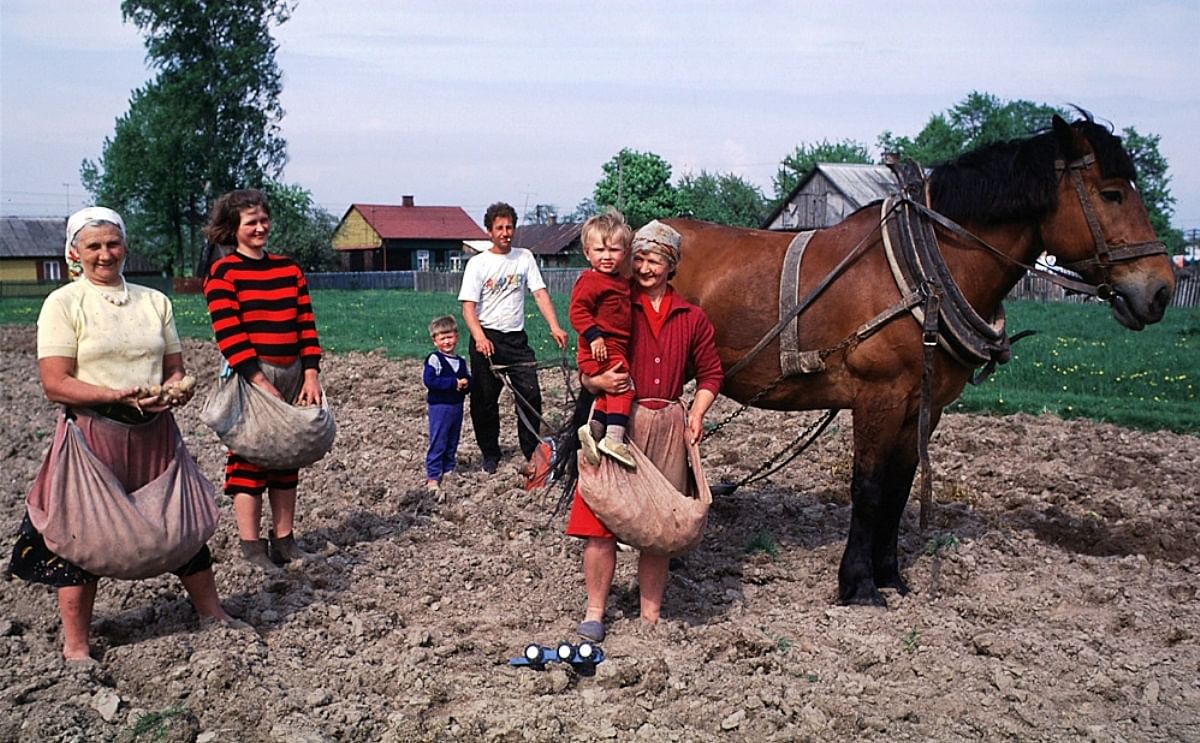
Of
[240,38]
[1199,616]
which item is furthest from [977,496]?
[240,38]

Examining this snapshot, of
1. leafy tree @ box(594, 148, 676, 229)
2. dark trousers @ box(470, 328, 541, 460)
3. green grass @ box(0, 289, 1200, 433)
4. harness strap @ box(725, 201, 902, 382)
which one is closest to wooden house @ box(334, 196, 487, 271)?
leafy tree @ box(594, 148, 676, 229)

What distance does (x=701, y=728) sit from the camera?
374cm

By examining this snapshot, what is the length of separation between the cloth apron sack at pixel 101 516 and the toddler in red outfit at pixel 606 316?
156cm

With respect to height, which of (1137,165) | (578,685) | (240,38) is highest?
(240,38)

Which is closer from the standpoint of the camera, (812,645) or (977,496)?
(812,645)

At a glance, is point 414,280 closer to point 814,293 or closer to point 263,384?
point 263,384

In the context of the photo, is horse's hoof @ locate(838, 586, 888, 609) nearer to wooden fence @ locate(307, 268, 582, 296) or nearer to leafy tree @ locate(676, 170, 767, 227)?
wooden fence @ locate(307, 268, 582, 296)

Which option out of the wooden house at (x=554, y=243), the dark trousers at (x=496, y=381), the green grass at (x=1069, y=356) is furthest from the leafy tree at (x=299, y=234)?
the dark trousers at (x=496, y=381)

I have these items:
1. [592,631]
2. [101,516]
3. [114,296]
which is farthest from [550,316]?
[101,516]

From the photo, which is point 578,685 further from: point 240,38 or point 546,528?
point 240,38

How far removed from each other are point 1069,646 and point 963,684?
2.13ft

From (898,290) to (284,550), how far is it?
10.3 ft

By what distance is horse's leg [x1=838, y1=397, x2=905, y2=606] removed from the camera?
5.03m

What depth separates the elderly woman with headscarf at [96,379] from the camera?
13.3 ft
